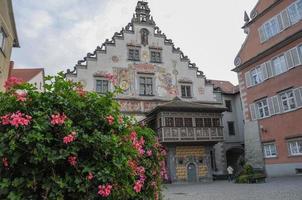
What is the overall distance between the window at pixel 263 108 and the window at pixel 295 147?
10.9ft

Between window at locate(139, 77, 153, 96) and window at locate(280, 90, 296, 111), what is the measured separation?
13.2 meters

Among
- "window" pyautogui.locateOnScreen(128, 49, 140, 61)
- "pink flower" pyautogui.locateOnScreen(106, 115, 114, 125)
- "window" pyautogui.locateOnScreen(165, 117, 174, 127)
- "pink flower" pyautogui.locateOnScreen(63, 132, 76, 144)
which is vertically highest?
"window" pyautogui.locateOnScreen(128, 49, 140, 61)

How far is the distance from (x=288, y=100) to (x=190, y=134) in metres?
8.90

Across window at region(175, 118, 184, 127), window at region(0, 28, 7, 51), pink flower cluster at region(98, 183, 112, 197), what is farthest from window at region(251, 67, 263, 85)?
pink flower cluster at region(98, 183, 112, 197)

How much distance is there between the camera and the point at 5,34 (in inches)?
742

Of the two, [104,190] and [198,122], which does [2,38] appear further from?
[198,122]

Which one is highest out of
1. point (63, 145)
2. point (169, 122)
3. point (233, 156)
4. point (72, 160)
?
point (169, 122)

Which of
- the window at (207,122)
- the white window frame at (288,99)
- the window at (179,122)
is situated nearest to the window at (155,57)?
the window at (179,122)

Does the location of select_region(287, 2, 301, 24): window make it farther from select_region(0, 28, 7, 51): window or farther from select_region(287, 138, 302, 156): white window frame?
select_region(0, 28, 7, 51): window

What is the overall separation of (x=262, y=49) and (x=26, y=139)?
24.5 meters

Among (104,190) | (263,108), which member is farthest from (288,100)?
(104,190)

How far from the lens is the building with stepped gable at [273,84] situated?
851 inches

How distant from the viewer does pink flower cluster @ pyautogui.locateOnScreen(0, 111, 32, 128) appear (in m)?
3.70

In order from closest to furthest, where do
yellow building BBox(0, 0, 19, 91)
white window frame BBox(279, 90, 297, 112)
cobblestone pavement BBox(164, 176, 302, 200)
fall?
cobblestone pavement BBox(164, 176, 302, 200)
yellow building BBox(0, 0, 19, 91)
white window frame BBox(279, 90, 297, 112)
